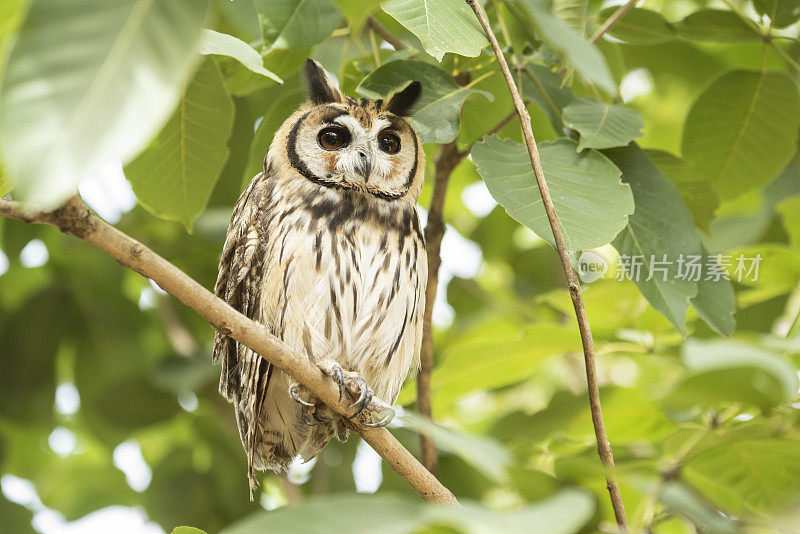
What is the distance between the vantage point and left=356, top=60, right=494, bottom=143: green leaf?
1.66 metres

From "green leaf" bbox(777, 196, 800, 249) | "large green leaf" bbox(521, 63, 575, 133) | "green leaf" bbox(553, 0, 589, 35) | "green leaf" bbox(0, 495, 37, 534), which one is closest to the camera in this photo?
"green leaf" bbox(553, 0, 589, 35)

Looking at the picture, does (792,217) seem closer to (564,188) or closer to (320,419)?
(564,188)

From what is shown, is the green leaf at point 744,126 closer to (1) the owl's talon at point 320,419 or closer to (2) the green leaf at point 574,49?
(1) the owl's talon at point 320,419

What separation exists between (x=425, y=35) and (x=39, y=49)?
2.61ft

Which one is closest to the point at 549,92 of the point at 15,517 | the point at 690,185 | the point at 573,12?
the point at 573,12

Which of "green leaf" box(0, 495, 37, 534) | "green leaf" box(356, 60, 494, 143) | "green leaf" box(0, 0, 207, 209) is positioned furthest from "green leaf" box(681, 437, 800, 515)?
"green leaf" box(0, 495, 37, 534)

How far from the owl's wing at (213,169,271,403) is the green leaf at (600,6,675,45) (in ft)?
3.43

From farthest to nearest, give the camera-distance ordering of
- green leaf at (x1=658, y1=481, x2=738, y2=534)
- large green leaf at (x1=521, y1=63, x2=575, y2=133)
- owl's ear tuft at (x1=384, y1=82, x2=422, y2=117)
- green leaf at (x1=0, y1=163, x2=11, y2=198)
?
1. owl's ear tuft at (x1=384, y1=82, x2=422, y2=117)
2. large green leaf at (x1=521, y1=63, x2=575, y2=133)
3. green leaf at (x1=0, y1=163, x2=11, y2=198)
4. green leaf at (x1=658, y1=481, x2=738, y2=534)

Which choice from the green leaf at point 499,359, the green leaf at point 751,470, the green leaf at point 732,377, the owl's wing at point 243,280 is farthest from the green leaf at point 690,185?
the green leaf at point 732,377

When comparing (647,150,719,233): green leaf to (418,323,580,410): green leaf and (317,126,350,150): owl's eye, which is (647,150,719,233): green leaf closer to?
(418,323,580,410): green leaf

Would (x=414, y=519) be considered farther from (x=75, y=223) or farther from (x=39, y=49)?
(x=75, y=223)

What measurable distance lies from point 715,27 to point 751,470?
1119 mm

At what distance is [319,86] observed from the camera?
2.21 metres

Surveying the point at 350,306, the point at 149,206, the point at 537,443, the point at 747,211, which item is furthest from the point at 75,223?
the point at 747,211
